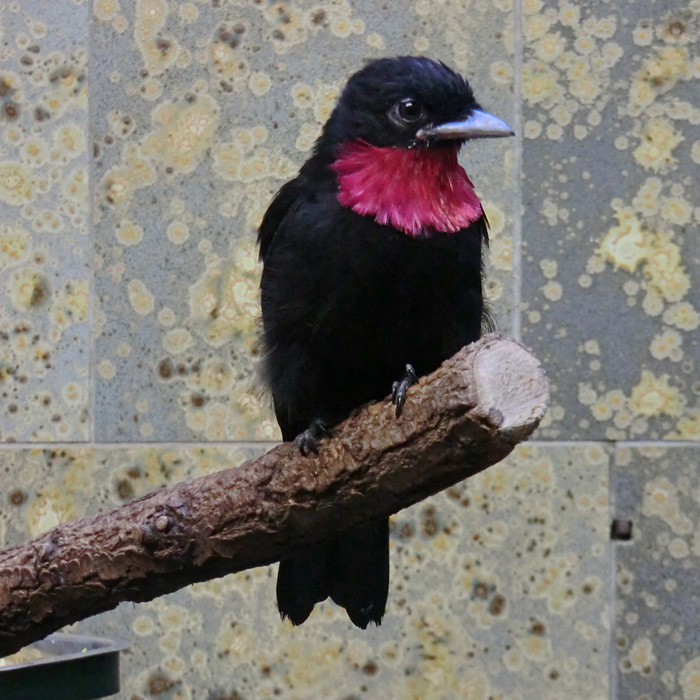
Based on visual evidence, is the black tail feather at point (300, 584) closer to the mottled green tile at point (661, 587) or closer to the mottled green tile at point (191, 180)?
the mottled green tile at point (191, 180)

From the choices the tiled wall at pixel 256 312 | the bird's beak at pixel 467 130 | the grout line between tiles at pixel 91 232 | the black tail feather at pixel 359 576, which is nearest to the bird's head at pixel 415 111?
the bird's beak at pixel 467 130

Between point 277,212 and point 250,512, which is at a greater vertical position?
point 277,212

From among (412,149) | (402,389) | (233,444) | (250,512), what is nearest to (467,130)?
(412,149)

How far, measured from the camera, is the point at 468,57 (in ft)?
8.20

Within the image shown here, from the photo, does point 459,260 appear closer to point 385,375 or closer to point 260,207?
point 385,375

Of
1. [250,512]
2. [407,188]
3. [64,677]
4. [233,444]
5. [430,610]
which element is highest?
[407,188]

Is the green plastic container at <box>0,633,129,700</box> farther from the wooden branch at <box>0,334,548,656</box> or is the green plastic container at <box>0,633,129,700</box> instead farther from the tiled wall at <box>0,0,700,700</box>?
the tiled wall at <box>0,0,700,700</box>

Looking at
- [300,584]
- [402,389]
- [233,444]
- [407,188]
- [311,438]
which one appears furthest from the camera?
[233,444]

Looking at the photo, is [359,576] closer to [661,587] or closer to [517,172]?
[661,587]

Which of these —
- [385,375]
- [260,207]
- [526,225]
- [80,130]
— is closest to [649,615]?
[526,225]

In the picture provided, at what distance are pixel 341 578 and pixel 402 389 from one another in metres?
0.51

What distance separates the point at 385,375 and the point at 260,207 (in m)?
1.02

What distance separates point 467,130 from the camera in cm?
167

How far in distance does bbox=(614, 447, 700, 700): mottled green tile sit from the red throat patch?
1011mm
